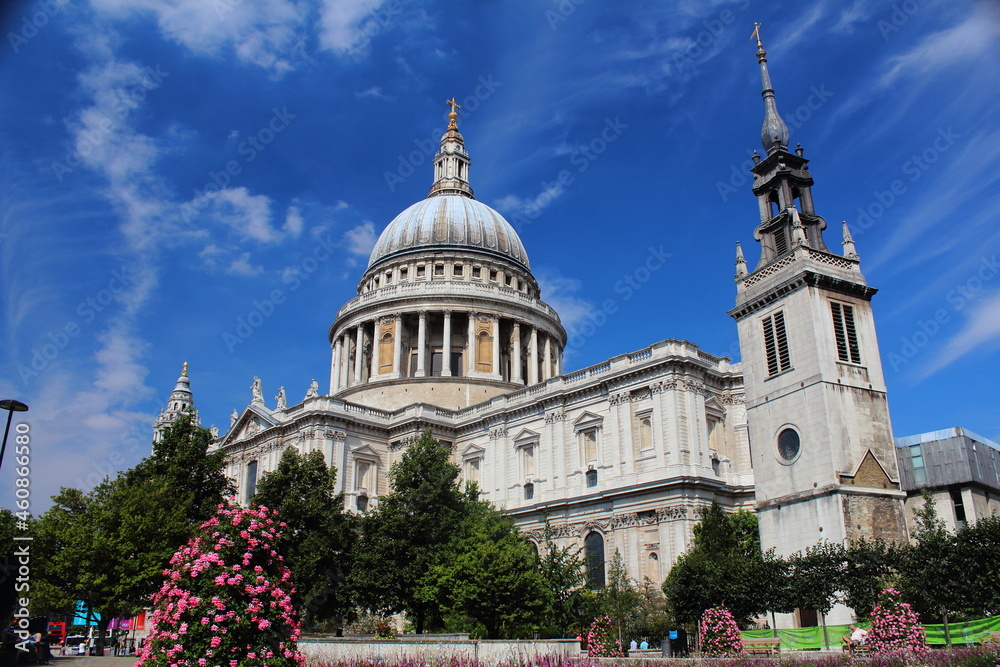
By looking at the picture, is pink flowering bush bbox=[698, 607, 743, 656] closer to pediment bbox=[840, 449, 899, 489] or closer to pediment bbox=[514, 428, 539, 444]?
pediment bbox=[840, 449, 899, 489]

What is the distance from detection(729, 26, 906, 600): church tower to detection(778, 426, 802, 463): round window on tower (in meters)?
0.04

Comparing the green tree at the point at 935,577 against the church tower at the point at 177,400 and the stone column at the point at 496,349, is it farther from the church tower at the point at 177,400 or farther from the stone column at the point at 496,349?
the church tower at the point at 177,400

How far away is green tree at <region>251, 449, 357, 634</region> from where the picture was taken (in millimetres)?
35781

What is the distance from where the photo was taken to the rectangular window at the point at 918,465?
161 feet

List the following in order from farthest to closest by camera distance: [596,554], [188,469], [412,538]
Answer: [596,554] → [188,469] → [412,538]

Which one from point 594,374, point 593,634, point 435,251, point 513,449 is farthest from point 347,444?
point 593,634

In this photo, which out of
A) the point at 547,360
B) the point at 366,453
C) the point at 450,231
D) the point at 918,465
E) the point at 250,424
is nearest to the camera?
the point at 918,465

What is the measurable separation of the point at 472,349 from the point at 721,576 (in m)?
39.6

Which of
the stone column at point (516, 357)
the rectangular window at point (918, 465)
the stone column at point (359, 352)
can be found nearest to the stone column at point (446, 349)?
the stone column at point (516, 357)

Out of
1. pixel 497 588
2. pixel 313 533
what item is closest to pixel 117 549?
pixel 313 533

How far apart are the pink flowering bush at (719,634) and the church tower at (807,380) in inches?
199

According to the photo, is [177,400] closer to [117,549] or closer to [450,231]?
[450,231]

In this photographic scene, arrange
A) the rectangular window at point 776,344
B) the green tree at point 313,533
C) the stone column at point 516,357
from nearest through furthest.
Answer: the rectangular window at point 776,344 < the green tree at point 313,533 < the stone column at point 516,357

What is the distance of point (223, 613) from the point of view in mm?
16844
